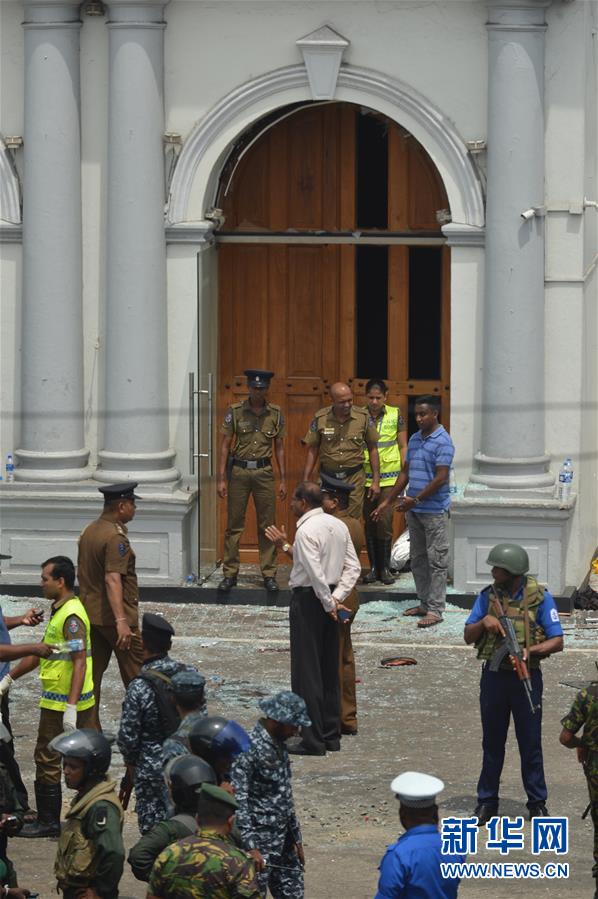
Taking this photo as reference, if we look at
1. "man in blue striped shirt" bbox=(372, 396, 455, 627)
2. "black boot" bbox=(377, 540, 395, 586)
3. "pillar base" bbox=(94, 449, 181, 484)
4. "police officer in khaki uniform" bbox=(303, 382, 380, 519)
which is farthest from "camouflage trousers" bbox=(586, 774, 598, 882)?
"pillar base" bbox=(94, 449, 181, 484)

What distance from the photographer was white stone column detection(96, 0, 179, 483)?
15.9 metres

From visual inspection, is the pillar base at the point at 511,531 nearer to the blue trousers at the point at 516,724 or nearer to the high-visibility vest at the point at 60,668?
the blue trousers at the point at 516,724

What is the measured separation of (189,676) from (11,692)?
4.60m

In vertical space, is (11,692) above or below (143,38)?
below

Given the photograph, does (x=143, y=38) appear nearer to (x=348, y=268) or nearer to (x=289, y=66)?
(x=289, y=66)

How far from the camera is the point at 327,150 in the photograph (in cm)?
1673

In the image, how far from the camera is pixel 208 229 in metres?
16.2

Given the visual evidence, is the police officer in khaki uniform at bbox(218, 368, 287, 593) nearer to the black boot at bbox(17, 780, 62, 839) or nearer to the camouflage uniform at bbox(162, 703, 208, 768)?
the black boot at bbox(17, 780, 62, 839)

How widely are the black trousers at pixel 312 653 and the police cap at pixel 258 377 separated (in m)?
3.70

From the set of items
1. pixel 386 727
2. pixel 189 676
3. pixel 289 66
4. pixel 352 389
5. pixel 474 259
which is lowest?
pixel 386 727

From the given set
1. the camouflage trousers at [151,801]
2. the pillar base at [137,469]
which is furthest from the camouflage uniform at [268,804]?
the pillar base at [137,469]

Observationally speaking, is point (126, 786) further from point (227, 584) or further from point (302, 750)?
point (227, 584)

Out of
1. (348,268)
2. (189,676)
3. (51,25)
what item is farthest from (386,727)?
(51,25)

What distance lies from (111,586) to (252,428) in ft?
13.5
